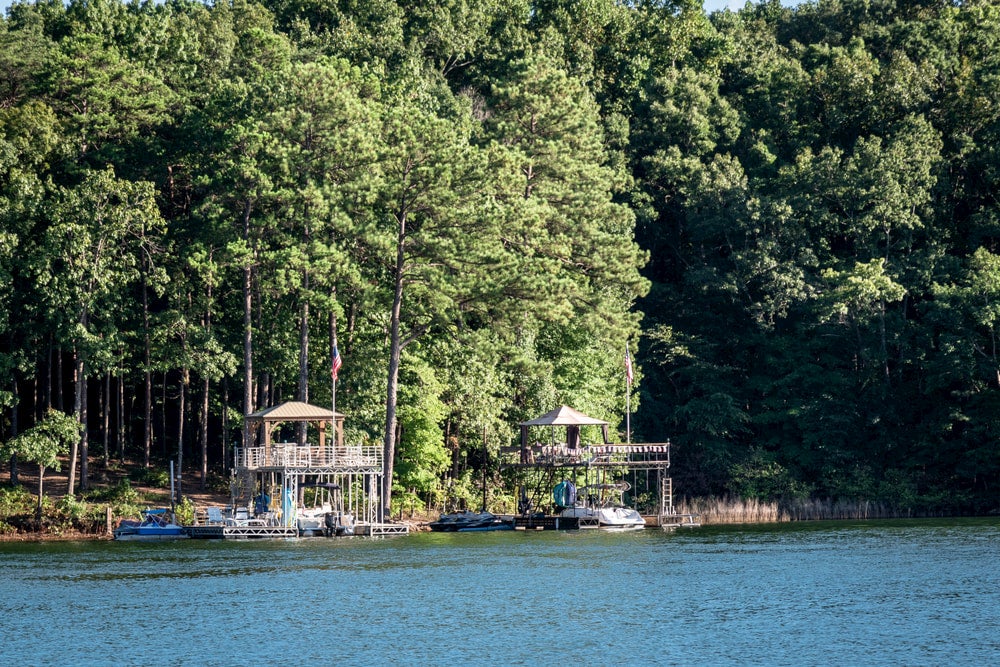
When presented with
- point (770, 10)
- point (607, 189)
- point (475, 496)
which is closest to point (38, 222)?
point (475, 496)

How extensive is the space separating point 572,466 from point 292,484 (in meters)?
13.9

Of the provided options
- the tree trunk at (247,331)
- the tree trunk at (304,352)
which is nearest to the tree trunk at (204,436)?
the tree trunk at (247,331)

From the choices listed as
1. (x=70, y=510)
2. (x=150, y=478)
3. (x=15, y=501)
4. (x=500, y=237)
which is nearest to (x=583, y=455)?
(x=500, y=237)

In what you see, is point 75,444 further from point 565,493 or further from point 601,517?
point 601,517

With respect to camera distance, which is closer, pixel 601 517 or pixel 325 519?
pixel 325 519

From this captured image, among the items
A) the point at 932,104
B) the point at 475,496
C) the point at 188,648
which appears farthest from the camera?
the point at 932,104

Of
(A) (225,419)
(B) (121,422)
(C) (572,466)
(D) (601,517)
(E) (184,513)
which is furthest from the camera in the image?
(A) (225,419)

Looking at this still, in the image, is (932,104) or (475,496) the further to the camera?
(932,104)

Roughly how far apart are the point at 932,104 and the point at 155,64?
45239 millimetres

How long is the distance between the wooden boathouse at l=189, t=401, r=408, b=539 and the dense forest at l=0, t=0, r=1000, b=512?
10.2 feet

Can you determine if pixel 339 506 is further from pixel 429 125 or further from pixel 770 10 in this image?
pixel 770 10

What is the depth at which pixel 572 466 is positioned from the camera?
232 feet

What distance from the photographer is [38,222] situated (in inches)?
2675

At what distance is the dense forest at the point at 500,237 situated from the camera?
67.9 meters
